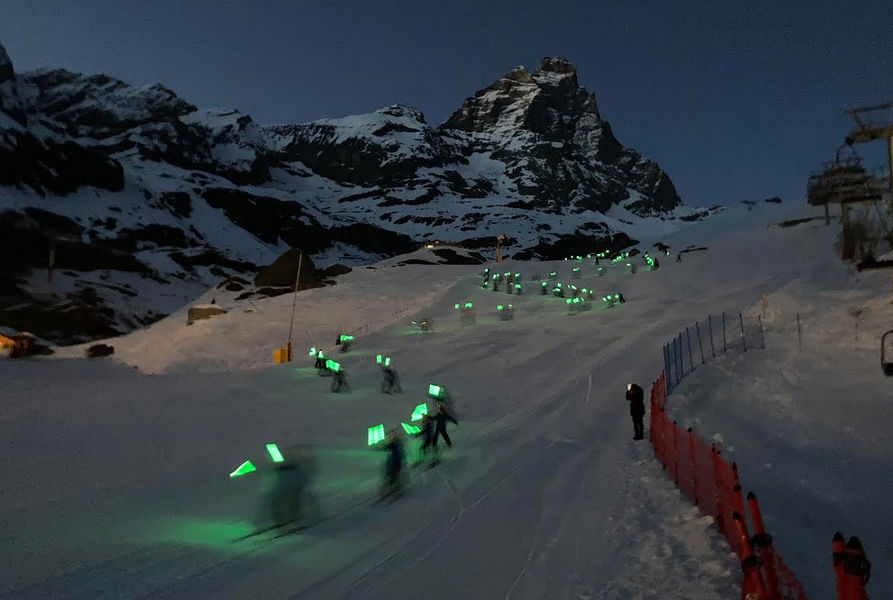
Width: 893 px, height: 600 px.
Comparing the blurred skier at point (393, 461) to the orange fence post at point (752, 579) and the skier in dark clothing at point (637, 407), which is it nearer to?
the skier in dark clothing at point (637, 407)

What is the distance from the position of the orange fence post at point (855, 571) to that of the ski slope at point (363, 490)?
7.07ft

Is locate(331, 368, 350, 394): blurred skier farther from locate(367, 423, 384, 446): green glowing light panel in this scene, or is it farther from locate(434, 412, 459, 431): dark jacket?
locate(367, 423, 384, 446): green glowing light panel

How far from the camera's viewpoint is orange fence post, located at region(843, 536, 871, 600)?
13.0 ft

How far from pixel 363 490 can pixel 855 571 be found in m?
8.76

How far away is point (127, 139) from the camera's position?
19488 cm

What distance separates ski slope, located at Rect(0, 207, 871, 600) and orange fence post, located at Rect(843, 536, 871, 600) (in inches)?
84.9

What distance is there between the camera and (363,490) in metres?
11.2

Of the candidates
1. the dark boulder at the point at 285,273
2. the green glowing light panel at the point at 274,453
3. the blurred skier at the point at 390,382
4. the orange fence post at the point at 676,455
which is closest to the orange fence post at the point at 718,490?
the orange fence post at the point at 676,455

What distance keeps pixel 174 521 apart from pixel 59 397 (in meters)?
13.9

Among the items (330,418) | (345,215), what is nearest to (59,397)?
(330,418)

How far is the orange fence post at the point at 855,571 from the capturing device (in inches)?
155

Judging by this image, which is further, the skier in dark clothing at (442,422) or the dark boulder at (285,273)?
the dark boulder at (285,273)

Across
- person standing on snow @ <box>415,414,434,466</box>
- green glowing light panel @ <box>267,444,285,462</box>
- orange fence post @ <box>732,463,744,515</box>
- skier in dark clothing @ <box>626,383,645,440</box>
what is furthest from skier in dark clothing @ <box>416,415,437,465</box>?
Result: orange fence post @ <box>732,463,744,515</box>

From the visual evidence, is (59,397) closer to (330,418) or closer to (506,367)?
(330,418)
